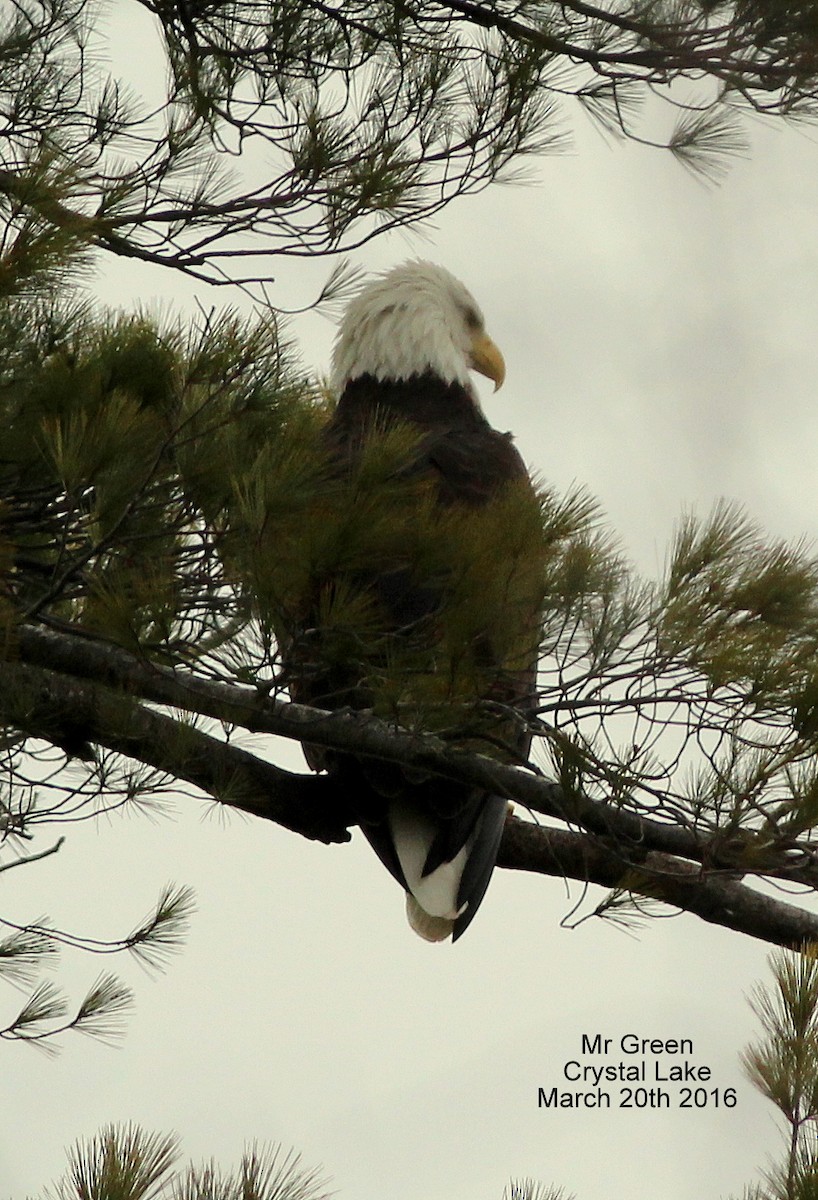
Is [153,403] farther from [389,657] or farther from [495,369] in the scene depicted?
[495,369]

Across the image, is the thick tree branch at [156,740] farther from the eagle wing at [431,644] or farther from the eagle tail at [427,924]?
the eagle tail at [427,924]

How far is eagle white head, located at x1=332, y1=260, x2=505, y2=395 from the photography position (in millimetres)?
3889

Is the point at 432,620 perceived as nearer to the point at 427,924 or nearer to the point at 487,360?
the point at 427,924

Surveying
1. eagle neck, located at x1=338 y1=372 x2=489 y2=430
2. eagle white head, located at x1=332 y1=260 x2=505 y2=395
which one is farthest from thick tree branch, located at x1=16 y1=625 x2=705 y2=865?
eagle white head, located at x1=332 y1=260 x2=505 y2=395

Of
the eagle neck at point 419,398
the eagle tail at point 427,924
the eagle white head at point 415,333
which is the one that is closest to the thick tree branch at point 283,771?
the eagle tail at point 427,924

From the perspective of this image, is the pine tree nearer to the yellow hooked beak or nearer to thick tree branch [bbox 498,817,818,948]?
thick tree branch [bbox 498,817,818,948]

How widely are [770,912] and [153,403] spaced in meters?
A: 1.26

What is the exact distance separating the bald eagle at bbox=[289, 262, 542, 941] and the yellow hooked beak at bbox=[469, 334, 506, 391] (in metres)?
0.29

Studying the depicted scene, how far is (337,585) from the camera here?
195 centimetres

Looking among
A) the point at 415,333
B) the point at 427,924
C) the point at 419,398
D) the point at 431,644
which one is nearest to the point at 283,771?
the point at 427,924

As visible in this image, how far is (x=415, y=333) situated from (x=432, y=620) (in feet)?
6.41

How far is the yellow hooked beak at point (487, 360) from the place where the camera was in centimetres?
416

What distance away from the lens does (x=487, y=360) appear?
13.7 feet

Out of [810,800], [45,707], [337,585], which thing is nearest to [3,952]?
[45,707]
